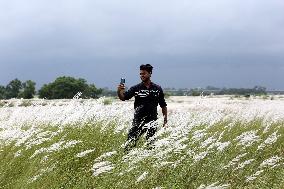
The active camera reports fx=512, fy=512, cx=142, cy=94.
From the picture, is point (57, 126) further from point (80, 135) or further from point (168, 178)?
point (168, 178)

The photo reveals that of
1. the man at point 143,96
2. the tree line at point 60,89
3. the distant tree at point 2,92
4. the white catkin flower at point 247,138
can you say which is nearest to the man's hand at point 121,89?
the man at point 143,96

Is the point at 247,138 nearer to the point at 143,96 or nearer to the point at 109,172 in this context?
the point at 143,96

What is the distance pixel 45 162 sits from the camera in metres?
6.01

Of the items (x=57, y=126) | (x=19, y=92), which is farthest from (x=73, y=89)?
(x=57, y=126)

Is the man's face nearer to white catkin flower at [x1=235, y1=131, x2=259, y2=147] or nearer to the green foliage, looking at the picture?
white catkin flower at [x1=235, y1=131, x2=259, y2=147]

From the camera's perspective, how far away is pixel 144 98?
8.20 m

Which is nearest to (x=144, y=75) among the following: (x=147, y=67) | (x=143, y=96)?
(x=147, y=67)

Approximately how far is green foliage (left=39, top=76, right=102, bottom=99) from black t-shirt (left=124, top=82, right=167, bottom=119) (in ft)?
204

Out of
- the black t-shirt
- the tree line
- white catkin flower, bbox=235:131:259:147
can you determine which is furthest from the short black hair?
the tree line

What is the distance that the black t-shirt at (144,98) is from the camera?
8117 mm

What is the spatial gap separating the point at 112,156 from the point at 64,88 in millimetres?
66421

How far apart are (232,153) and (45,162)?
312 cm

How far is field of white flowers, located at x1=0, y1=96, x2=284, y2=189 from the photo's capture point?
5.30 m

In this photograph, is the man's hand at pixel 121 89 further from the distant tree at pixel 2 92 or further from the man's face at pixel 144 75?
the distant tree at pixel 2 92
